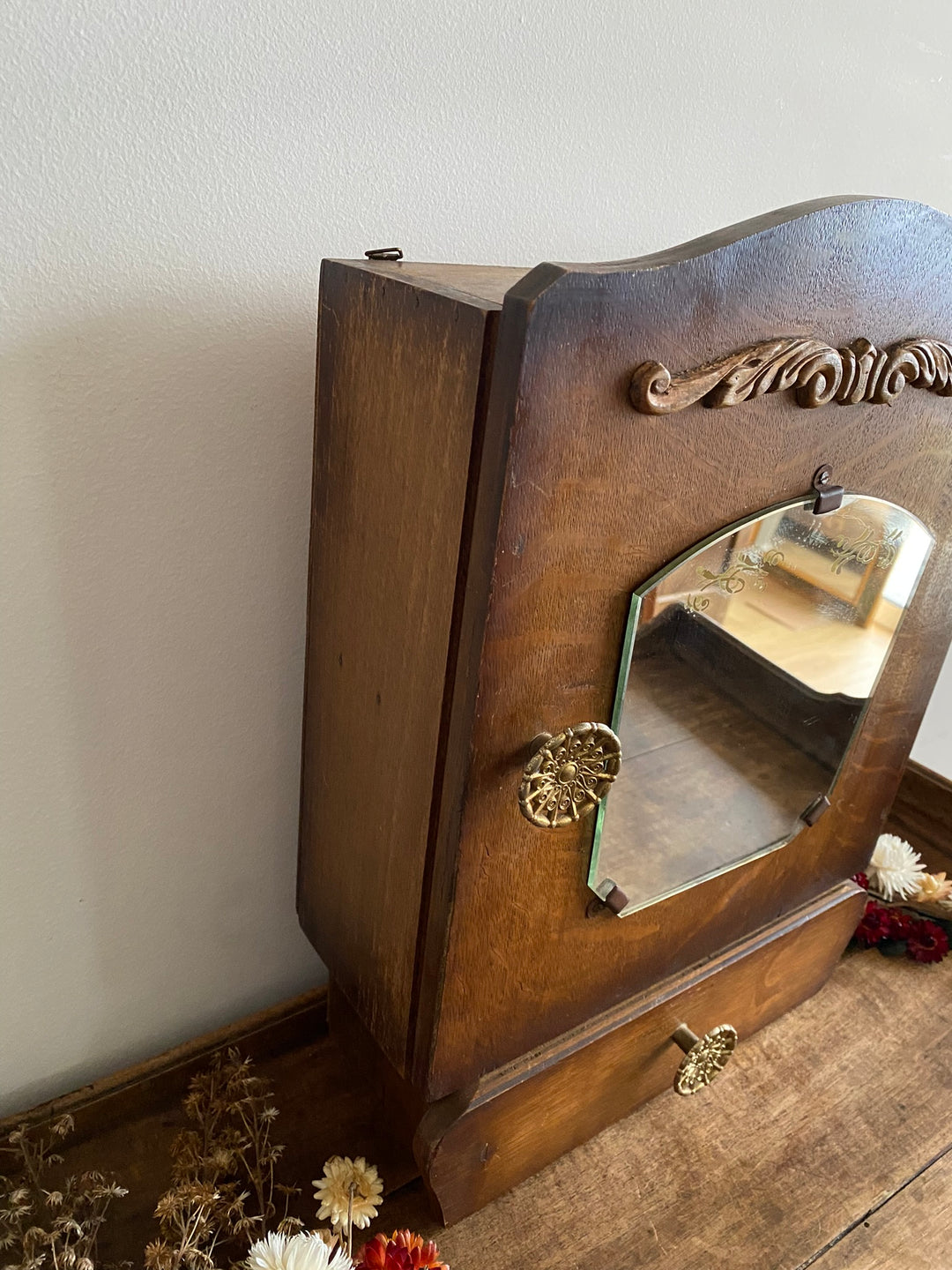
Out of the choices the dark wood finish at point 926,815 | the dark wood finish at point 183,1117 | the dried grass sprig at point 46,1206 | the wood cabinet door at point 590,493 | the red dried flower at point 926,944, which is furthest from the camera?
the dark wood finish at point 926,815

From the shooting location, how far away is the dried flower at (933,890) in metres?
1.15

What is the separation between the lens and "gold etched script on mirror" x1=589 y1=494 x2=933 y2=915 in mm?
605

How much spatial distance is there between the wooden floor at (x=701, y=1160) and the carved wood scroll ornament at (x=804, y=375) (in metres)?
0.72

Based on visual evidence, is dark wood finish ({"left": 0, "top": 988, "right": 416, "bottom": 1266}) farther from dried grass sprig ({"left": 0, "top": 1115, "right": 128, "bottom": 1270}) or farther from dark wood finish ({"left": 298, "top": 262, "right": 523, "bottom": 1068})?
dark wood finish ({"left": 298, "top": 262, "right": 523, "bottom": 1068})

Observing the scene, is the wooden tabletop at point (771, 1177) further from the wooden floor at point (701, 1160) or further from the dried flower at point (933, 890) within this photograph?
the dried flower at point (933, 890)

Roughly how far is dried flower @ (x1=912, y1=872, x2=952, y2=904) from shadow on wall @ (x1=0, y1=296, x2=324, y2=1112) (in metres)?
0.81

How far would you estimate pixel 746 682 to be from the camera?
69cm

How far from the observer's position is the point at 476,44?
66 cm

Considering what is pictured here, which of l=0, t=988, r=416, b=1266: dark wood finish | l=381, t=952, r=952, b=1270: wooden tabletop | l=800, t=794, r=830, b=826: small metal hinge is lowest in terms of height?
l=0, t=988, r=416, b=1266: dark wood finish

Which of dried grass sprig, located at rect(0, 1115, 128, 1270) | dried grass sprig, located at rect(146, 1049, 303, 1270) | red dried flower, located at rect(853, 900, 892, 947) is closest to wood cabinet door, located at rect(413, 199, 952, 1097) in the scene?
dried grass sprig, located at rect(146, 1049, 303, 1270)

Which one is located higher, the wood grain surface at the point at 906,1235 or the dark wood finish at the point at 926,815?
the dark wood finish at the point at 926,815

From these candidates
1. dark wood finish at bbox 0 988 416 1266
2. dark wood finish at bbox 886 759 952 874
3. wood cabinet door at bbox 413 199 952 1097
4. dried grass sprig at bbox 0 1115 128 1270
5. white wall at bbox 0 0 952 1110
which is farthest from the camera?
dark wood finish at bbox 886 759 952 874

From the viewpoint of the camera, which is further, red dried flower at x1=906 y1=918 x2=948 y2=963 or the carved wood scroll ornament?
red dried flower at x1=906 y1=918 x2=948 y2=963

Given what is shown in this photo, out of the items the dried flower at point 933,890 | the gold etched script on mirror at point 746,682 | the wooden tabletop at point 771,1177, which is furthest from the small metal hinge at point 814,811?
the dried flower at point 933,890
